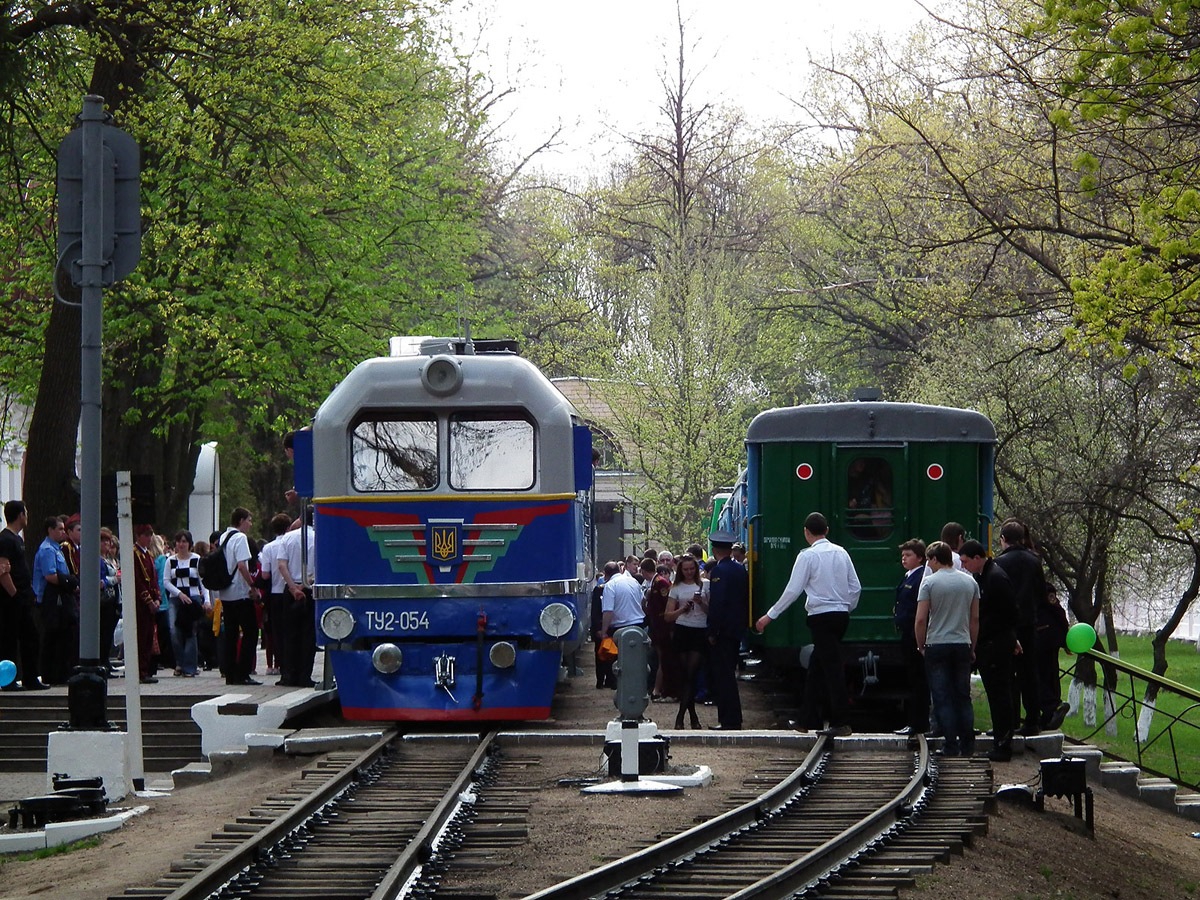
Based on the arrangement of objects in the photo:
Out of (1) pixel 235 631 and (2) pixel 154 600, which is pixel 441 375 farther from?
(1) pixel 235 631

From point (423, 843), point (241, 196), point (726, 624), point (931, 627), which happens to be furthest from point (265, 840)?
point (241, 196)

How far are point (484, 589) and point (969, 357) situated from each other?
1992cm

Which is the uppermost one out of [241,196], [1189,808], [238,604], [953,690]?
[241,196]

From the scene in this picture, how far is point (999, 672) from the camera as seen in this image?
13.9 metres

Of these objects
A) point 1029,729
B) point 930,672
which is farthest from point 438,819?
point 1029,729

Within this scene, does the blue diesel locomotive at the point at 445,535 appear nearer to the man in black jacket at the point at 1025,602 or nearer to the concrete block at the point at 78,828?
the concrete block at the point at 78,828

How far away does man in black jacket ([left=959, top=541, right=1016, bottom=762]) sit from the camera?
45.5ft

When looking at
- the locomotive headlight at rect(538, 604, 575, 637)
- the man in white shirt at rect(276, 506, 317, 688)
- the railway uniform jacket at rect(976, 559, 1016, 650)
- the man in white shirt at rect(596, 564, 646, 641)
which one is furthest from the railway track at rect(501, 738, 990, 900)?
the man in white shirt at rect(276, 506, 317, 688)

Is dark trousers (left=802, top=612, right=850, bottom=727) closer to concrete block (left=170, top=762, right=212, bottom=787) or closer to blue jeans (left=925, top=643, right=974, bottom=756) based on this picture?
blue jeans (left=925, top=643, right=974, bottom=756)

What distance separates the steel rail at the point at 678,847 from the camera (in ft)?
27.9

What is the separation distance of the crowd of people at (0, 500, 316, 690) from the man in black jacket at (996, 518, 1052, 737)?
6.43 meters

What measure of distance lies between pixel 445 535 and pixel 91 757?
11.6ft

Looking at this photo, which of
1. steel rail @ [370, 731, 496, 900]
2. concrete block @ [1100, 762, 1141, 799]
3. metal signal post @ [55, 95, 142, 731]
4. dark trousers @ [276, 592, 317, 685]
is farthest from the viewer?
dark trousers @ [276, 592, 317, 685]

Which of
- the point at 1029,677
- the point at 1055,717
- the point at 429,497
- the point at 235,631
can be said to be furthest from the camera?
the point at 235,631
